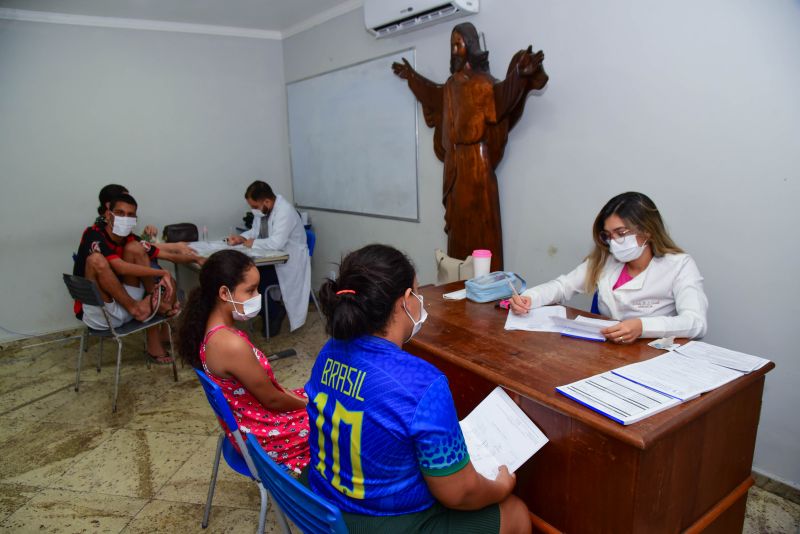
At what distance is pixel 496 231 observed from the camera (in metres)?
2.97

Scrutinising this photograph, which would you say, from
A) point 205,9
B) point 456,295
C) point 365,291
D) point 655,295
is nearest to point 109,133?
point 205,9

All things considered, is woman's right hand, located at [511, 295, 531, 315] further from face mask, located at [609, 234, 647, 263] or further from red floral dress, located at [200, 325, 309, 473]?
red floral dress, located at [200, 325, 309, 473]

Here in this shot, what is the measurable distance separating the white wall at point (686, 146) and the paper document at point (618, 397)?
124 cm

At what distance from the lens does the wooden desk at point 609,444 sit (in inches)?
42.8

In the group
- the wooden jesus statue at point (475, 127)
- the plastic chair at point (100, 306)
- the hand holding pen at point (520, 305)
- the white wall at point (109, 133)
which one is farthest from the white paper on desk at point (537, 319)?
the white wall at point (109, 133)

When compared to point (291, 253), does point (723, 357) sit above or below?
above

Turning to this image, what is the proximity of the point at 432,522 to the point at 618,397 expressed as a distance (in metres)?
0.52

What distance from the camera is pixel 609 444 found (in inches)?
43.2

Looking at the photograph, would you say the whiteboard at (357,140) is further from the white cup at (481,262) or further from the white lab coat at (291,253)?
the white cup at (481,262)

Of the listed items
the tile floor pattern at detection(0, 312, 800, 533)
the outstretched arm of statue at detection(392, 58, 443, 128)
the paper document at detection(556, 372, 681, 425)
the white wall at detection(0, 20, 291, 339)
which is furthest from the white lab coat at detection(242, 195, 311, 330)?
the paper document at detection(556, 372, 681, 425)

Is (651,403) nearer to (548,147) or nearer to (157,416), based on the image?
(548,147)

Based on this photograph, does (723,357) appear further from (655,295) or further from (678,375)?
(655,295)

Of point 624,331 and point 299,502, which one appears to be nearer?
point 299,502

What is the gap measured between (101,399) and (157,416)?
50cm
